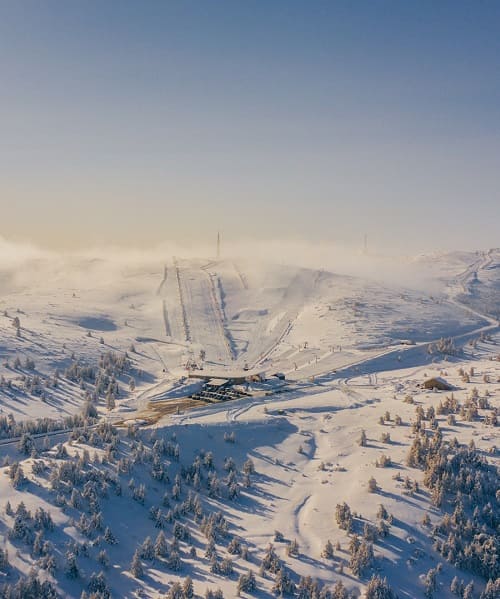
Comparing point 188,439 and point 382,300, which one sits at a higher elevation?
point 382,300

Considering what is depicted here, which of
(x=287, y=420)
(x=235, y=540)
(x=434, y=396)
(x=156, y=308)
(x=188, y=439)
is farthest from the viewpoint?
(x=156, y=308)

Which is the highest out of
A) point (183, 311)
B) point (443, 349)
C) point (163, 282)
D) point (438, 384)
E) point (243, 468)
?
point (163, 282)

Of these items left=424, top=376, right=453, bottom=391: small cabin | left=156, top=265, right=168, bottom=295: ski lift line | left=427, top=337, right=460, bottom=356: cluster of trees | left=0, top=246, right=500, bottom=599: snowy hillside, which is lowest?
left=0, top=246, right=500, bottom=599: snowy hillside

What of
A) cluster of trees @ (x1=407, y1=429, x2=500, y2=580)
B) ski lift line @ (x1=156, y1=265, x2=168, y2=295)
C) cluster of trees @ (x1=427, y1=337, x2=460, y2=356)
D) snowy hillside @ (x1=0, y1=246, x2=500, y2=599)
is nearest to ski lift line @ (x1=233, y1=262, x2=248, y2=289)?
ski lift line @ (x1=156, y1=265, x2=168, y2=295)

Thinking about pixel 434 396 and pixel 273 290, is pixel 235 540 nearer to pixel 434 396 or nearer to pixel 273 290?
pixel 434 396

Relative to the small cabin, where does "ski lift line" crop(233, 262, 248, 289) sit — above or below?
above

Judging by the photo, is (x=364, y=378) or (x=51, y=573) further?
(x=364, y=378)

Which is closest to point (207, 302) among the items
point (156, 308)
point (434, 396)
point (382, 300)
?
point (156, 308)

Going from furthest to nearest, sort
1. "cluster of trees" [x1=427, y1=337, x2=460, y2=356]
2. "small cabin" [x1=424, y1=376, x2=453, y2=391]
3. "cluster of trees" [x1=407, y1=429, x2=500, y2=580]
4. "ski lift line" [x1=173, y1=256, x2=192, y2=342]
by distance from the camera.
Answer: "ski lift line" [x1=173, y1=256, x2=192, y2=342] < "cluster of trees" [x1=427, y1=337, x2=460, y2=356] < "small cabin" [x1=424, y1=376, x2=453, y2=391] < "cluster of trees" [x1=407, y1=429, x2=500, y2=580]

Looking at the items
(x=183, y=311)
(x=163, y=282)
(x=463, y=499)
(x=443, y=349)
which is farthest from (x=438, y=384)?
(x=163, y=282)

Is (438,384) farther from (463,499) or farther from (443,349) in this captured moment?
(463,499)

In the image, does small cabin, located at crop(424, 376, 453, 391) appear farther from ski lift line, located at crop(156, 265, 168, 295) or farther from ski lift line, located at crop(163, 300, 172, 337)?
ski lift line, located at crop(156, 265, 168, 295)
